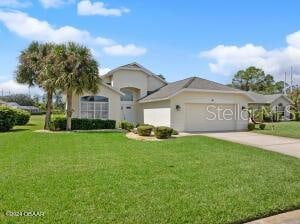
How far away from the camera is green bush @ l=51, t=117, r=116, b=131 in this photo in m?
23.1

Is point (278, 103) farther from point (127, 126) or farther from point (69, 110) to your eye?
point (69, 110)

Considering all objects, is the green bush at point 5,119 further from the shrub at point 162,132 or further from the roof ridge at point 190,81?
the roof ridge at point 190,81

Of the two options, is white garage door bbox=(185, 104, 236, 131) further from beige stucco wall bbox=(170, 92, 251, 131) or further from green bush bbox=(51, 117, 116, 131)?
green bush bbox=(51, 117, 116, 131)

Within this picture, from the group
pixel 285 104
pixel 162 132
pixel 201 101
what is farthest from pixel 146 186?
pixel 285 104

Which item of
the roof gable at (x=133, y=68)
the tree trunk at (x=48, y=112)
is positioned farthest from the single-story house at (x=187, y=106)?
the tree trunk at (x=48, y=112)

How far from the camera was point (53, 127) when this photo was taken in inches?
904

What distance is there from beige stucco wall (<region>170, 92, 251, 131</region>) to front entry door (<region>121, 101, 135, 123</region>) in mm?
8753

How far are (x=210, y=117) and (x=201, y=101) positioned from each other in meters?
1.59

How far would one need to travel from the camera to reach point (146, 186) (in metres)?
7.26

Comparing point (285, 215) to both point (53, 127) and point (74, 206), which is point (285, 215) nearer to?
point (74, 206)

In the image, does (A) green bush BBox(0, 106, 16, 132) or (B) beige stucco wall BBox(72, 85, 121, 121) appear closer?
(A) green bush BBox(0, 106, 16, 132)

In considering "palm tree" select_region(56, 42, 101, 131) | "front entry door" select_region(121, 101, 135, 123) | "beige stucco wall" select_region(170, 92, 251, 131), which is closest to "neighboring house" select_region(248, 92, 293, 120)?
"beige stucco wall" select_region(170, 92, 251, 131)

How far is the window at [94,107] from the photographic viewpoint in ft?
85.8

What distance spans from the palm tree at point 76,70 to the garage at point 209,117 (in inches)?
283
